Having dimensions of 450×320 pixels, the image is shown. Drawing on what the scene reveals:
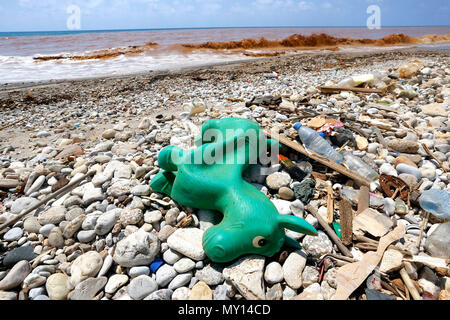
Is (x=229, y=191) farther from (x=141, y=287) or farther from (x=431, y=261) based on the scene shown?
(x=431, y=261)

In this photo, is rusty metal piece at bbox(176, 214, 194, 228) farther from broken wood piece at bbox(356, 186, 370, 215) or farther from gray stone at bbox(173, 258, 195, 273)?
broken wood piece at bbox(356, 186, 370, 215)

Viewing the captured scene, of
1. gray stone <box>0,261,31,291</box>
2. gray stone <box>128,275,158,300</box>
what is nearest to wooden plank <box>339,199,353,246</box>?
gray stone <box>128,275,158,300</box>

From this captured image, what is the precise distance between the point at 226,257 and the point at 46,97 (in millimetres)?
7675

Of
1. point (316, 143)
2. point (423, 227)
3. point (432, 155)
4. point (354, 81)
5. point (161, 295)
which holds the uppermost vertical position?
point (354, 81)

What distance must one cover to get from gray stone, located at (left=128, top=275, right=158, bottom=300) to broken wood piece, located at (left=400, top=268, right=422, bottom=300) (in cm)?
165

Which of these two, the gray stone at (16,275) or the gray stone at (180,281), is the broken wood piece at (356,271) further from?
the gray stone at (16,275)

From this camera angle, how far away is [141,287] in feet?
5.02

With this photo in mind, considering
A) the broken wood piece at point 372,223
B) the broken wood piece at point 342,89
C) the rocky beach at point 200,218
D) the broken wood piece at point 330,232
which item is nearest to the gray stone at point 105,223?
the rocky beach at point 200,218

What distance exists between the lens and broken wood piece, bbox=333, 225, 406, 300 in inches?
56.6

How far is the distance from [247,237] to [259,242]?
0.10 metres

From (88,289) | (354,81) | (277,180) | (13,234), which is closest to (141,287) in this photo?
(88,289)

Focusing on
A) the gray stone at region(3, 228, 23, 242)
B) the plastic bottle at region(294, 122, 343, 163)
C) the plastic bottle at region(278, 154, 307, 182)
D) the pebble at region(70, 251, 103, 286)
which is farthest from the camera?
the plastic bottle at region(294, 122, 343, 163)

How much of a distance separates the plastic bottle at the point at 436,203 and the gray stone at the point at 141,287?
92.8 inches

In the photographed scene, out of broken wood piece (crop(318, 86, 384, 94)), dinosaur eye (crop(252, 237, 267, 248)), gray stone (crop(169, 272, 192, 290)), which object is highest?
broken wood piece (crop(318, 86, 384, 94))
